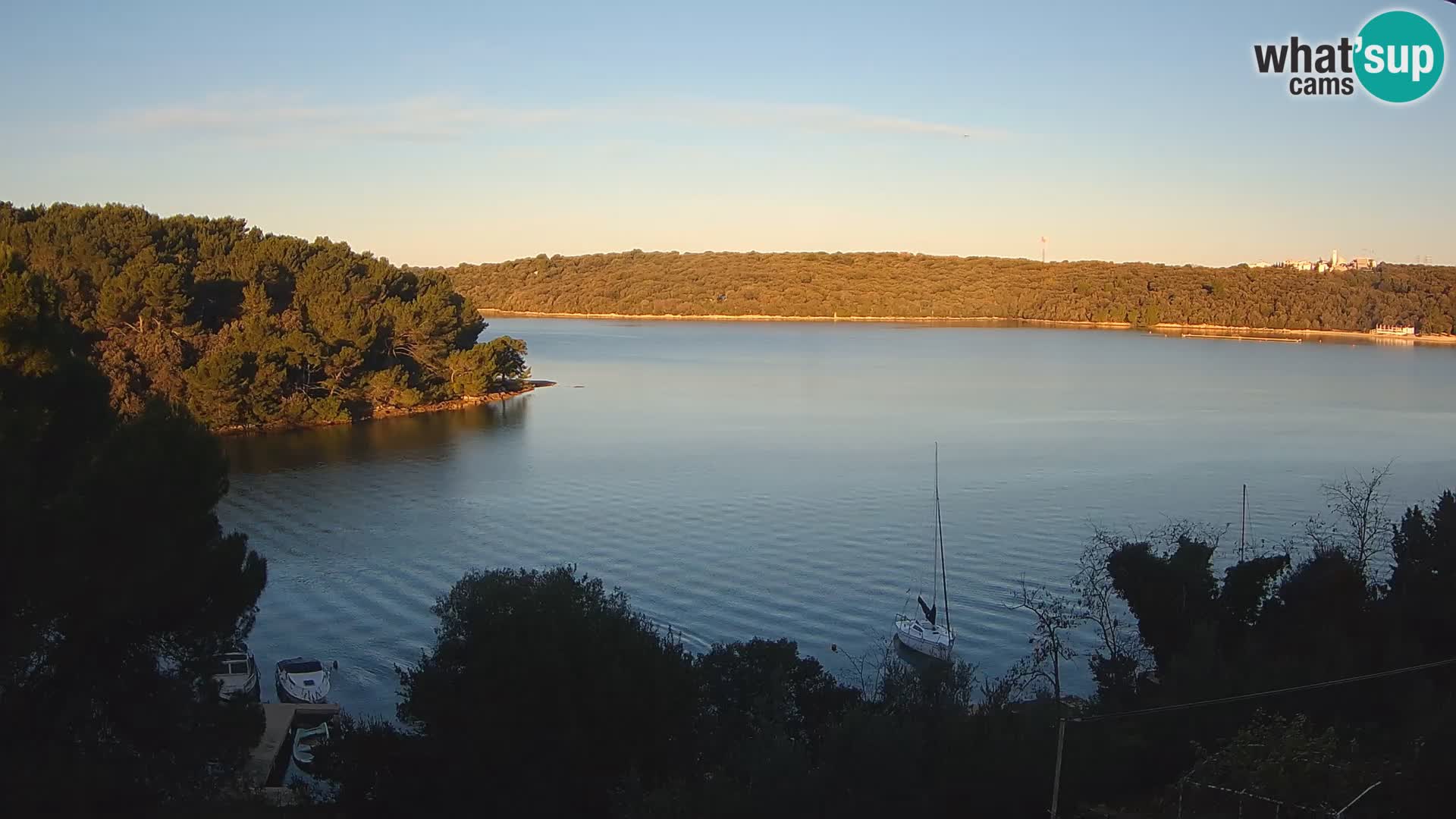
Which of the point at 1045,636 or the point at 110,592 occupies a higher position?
the point at 110,592

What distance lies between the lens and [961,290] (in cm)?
11388

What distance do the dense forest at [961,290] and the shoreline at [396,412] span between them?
65.6 metres

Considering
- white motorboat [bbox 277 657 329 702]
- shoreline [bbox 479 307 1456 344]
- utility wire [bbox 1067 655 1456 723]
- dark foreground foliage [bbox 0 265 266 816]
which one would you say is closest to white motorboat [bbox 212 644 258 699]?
white motorboat [bbox 277 657 329 702]

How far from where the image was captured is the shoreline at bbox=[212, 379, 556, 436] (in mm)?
33938

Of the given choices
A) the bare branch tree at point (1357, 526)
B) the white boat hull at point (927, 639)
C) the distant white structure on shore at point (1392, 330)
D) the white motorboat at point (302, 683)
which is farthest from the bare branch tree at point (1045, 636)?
the distant white structure on shore at point (1392, 330)

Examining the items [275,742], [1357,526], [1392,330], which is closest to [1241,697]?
[275,742]

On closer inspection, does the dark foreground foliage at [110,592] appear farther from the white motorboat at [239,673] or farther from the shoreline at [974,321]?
the shoreline at [974,321]

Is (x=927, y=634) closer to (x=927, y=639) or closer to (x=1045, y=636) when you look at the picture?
(x=927, y=639)

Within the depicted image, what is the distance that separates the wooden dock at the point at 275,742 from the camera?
10.6 metres

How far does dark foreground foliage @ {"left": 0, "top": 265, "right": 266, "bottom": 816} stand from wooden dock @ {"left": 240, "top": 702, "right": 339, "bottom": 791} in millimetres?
1016

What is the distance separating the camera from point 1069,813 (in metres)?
7.77

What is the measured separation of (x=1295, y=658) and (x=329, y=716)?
900 cm

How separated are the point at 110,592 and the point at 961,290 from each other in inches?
4298

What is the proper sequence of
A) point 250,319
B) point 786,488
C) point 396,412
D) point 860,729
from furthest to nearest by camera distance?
point 396,412 → point 250,319 → point 786,488 → point 860,729
